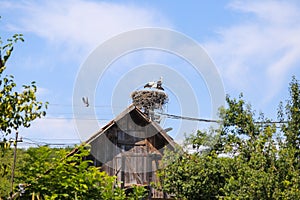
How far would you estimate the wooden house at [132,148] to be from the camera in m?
15.2

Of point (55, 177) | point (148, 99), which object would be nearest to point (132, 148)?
point (148, 99)

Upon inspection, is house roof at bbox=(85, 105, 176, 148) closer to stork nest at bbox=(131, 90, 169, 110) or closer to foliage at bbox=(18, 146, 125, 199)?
stork nest at bbox=(131, 90, 169, 110)

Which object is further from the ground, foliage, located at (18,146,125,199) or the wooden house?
the wooden house

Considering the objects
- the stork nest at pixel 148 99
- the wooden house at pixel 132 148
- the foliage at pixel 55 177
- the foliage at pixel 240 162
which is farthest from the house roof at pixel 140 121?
the foliage at pixel 55 177

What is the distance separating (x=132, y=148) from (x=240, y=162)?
6255 mm

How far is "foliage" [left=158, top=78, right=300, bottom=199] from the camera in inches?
366

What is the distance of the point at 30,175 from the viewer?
25.6 feet

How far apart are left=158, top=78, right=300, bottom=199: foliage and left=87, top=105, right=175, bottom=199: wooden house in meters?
2.94

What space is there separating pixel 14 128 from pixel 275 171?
6.74 meters

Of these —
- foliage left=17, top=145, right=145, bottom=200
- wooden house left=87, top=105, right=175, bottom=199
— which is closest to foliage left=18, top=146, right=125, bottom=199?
foliage left=17, top=145, right=145, bottom=200

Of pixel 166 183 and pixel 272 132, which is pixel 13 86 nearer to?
pixel 272 132

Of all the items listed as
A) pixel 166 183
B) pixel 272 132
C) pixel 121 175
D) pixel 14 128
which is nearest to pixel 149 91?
pixel 121 175

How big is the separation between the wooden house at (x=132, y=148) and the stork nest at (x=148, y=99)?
5.49 m

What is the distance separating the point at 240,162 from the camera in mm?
10266
